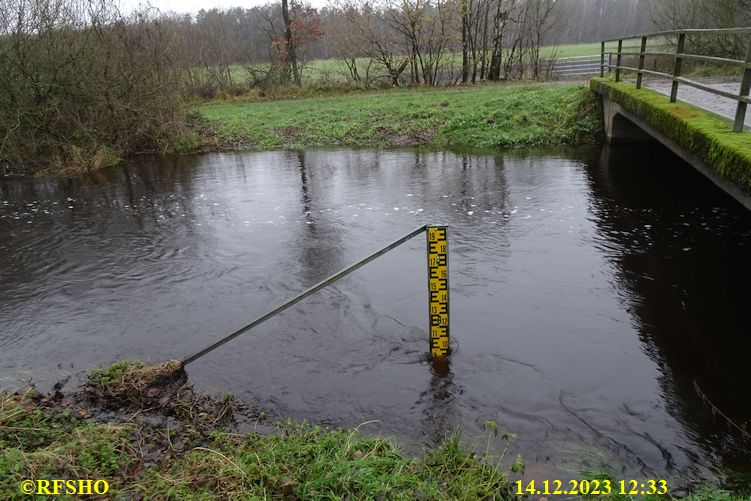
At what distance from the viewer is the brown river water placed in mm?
4789

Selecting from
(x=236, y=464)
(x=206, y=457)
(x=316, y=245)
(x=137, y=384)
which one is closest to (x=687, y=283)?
(x=316, y=245)

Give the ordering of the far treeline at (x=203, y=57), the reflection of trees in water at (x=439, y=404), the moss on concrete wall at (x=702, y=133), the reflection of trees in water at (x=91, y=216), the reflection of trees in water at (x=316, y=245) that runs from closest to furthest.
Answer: the reflection of trees in water at (x=439, y=404), the moss on concrete wall at (x=702, y=133), the reflection of trees in water at (x=316, y=245), the reflection of trees in water at (x=91, y=216), the far treeline at (x=203, y=57)

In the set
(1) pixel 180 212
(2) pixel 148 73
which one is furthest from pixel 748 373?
(2) pixel 148 73

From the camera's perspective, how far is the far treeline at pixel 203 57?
16.3 metres

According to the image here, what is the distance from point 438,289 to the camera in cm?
553

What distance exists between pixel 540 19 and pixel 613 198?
70.1ft

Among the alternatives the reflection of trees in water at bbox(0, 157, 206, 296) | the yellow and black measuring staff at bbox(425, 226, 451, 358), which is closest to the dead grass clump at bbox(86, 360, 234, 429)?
the yellow and black measuring staff at bbox(425, 226, 451, 358)

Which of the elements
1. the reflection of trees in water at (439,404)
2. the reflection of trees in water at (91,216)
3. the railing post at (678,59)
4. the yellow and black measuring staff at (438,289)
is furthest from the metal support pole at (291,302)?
the railing post at (678,59)

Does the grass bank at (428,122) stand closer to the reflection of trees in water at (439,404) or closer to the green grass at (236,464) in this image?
the reflection of trees in water at (439,404)

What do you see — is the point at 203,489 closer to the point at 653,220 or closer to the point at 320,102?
the point at 653,220

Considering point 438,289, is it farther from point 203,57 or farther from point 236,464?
point 203,57

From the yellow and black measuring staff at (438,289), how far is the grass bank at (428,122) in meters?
12.5

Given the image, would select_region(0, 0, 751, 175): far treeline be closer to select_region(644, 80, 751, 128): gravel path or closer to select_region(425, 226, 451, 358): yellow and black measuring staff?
select_region(644, 80, 751, 128): gravel path

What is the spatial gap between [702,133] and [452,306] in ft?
12.5
